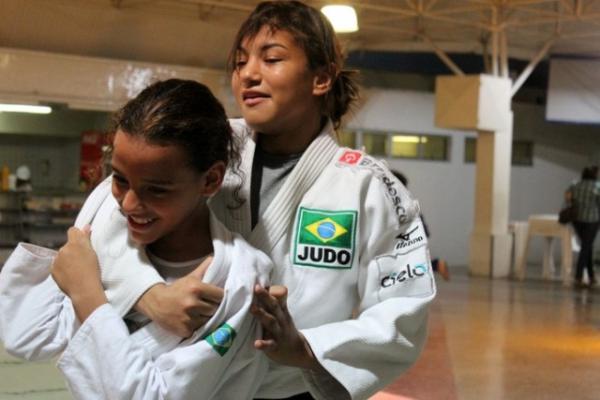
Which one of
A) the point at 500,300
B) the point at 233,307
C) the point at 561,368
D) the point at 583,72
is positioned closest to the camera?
the point at 233,307

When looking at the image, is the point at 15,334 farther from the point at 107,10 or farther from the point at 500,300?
the point at 107,10

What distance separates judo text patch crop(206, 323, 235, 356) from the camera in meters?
1.29

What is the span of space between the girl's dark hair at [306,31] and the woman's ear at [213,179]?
27cm

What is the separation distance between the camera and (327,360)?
1.41 meters

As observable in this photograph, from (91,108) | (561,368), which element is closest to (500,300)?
(561,368)

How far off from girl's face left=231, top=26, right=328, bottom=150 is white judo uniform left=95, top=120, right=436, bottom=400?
85 mm

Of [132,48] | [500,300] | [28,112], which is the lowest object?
[500,300]

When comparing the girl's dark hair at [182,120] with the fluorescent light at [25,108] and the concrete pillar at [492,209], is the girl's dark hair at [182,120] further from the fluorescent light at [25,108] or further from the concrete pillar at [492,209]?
the concrete pillar at [492,209]

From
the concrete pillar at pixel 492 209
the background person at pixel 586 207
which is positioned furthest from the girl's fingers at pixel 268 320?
the concrete pillar at pixel 492 209

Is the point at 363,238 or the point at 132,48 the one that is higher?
the point at 132,48

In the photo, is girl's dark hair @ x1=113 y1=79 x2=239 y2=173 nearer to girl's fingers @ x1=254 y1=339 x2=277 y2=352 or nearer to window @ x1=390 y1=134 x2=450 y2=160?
girl's fingers @ x1=254 y1=339 x2=277 y2=352

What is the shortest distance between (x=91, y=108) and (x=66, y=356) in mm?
11492

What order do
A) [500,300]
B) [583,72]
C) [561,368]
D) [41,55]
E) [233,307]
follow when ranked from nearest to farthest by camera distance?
[233,307] → [561,368] → [500,300] → [41,55] → [583,72]

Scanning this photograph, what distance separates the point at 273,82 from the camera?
1508mm
